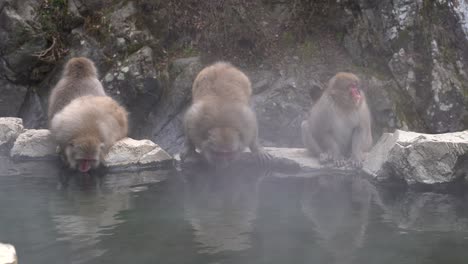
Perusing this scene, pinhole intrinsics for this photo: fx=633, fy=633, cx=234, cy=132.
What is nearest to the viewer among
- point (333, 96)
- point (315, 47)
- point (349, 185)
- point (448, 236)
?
Answer: point (448, 236)

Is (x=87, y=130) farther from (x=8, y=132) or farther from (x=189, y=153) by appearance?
(x=8, y=132)

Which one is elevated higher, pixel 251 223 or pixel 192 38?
pixel 192 38

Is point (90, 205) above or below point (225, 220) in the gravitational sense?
above

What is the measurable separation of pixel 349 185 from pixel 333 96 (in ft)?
3.88

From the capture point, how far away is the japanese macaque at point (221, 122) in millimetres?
6791

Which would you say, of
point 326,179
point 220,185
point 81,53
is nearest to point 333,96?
point 326,179

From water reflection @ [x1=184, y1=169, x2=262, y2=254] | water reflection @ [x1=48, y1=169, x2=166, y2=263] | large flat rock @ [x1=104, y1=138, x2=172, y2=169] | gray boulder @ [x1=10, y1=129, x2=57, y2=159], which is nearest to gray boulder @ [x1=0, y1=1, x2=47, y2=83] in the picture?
gray boulder @ [x1=10, y1=129, x2=57, y2=159]

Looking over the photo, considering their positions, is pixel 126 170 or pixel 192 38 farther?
pixel 192 38

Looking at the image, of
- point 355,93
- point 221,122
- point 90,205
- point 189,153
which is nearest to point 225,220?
point 90,205

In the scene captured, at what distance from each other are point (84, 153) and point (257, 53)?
3.70 m

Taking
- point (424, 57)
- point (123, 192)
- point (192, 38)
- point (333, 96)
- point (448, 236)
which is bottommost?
point (448, 236)

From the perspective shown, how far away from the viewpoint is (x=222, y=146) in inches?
265

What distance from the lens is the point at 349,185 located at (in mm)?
6242

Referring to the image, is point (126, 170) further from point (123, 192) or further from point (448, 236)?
point (448, 236)
